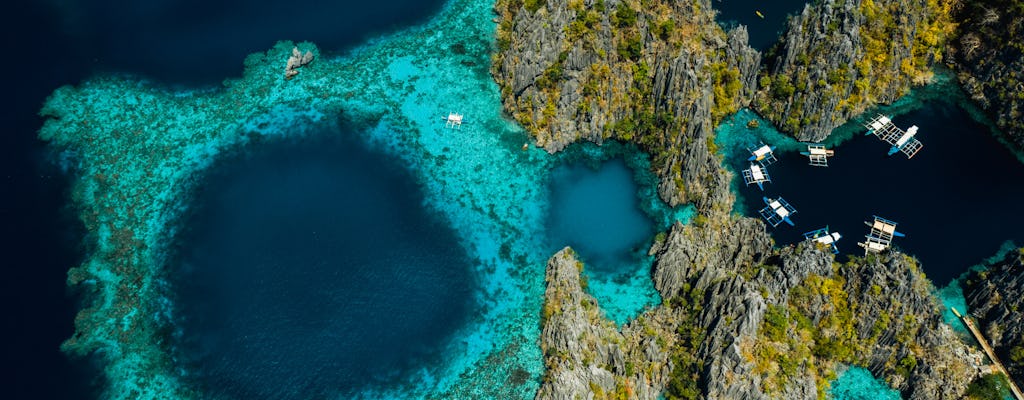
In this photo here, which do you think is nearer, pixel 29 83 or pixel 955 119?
pixel 955 119

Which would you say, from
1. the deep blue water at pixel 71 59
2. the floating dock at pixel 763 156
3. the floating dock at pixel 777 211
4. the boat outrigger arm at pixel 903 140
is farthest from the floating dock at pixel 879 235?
the deep blue water at pixel 71 59

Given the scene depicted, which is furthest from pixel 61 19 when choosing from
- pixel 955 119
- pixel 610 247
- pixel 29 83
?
pixel 955 119

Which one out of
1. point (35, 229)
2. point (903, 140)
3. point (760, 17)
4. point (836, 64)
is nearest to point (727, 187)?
point (836, 64)

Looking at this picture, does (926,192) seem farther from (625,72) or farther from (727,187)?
(625,72)

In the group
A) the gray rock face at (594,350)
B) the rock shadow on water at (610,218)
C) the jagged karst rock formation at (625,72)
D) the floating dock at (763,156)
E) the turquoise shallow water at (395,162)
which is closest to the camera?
the gray rock face at (594,350)

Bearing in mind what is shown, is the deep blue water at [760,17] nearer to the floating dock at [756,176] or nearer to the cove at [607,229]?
the floating dock at [756,176]

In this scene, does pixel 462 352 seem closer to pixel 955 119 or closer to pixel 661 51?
pixel 661 51

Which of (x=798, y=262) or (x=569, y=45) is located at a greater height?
(x=569, y=45)
